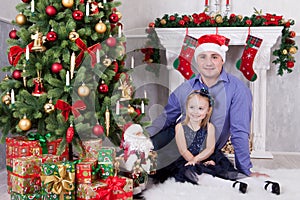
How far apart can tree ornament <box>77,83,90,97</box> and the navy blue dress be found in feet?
2.56

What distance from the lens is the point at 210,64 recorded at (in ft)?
9.15

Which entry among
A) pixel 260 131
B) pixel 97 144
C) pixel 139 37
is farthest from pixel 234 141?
pixel 139 37

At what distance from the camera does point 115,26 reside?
2465 millimetres

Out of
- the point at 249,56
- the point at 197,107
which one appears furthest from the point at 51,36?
the point at 249,56

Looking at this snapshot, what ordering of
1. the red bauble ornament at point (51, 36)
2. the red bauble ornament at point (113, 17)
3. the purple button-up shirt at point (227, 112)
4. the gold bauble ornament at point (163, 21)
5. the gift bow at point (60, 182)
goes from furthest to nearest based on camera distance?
the gold bauble ornament at point (163, 21)
the purple button-up shirt at point (227, 112)
the red bauble ornament at point (113, 17)
the red bauble ornament at point (51, 36)
the gift bow at point (60, 182)

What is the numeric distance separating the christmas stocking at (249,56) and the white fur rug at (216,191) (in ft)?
4.30

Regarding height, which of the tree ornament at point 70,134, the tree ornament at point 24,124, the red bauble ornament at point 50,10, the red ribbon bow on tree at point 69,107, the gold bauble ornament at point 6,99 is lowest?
the tree ornament at point 70,134

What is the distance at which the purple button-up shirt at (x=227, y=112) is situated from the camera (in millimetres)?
2656

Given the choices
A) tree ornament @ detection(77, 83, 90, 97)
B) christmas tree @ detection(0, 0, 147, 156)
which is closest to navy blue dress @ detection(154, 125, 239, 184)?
christmas tree @ detection(0, 0, 147, 156)

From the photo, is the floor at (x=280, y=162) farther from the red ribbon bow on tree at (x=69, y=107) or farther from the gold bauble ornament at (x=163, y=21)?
the gold bauble ornament at (x=163, y=21)

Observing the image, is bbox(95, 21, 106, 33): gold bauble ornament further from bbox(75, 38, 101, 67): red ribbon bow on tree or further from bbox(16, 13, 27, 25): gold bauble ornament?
bbox(16, 13, 27, 25): gold bauble ornament

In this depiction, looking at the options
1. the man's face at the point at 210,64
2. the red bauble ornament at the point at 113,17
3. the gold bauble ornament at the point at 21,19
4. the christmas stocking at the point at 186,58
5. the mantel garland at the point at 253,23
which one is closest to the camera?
the gold bauble ornament at the point at 21,19

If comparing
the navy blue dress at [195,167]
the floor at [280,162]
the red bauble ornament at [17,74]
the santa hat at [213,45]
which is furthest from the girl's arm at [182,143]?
the red bauble ornament at [17,74]

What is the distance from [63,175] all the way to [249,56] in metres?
2.24
